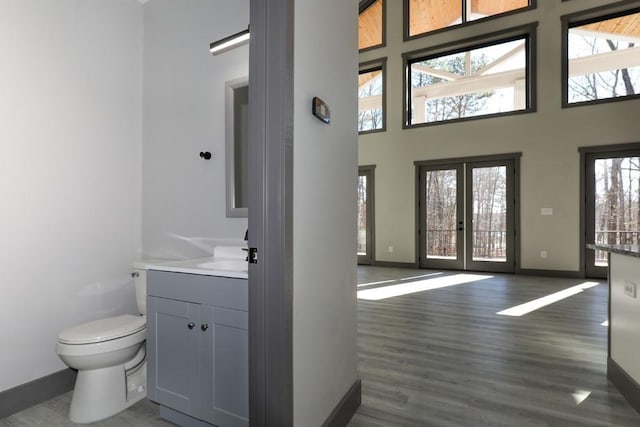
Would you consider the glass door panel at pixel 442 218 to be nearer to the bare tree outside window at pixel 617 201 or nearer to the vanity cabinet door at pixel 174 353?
the bare tree outside window at pixel 617 201

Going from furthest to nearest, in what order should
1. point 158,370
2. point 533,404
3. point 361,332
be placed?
point 361,332, point 533,404, point 158,370

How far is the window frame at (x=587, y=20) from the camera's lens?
17.3ft

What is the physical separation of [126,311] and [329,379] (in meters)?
1.75

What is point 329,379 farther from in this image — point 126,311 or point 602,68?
point 602,68

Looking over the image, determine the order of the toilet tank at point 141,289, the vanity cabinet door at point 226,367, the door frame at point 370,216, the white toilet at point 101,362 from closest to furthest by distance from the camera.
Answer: the vanity cabinet door at point 226,367 < the white toilet at point 101,362 < the toilet tank at point 141,289 < the door frame at point 370,216

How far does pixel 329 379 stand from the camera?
5.04 feet

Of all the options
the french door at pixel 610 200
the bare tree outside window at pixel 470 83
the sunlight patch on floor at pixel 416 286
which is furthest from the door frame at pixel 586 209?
the sunlight patch on floor at pixel 416 286

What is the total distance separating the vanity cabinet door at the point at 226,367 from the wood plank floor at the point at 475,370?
473 mm

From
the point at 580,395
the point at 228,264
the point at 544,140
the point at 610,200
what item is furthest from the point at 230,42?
the point at 610,200

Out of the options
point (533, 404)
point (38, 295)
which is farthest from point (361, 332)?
point (38, 295)

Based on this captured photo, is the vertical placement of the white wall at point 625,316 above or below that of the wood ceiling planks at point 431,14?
below

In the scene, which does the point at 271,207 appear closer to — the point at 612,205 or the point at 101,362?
the point at 101,362

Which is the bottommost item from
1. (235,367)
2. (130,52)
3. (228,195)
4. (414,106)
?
(235,367)

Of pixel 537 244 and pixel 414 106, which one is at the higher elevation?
pixel 414 106
